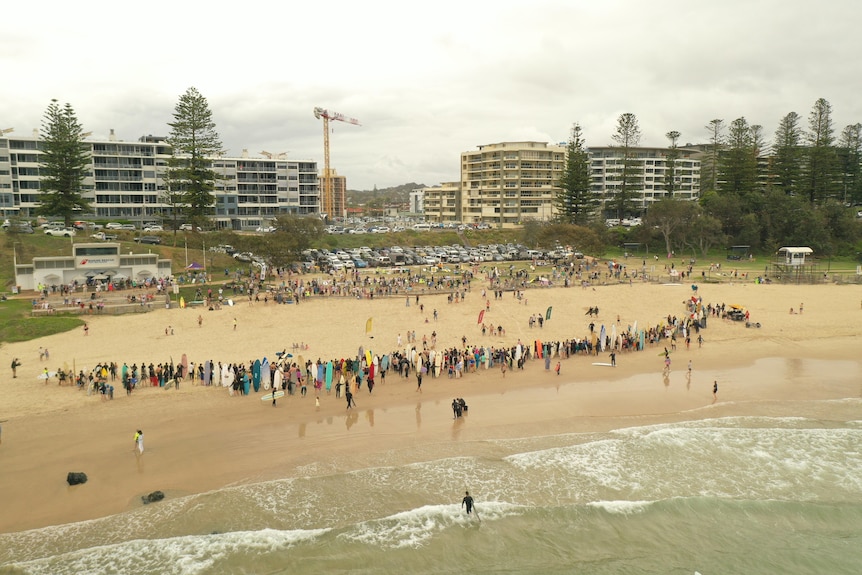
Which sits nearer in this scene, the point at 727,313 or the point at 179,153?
the point at 727,313

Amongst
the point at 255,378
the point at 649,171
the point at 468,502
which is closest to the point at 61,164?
the point at 255,378

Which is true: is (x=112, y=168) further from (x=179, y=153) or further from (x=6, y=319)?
(x=6, y=319)

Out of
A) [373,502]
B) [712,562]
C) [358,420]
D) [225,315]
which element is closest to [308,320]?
[225,315]

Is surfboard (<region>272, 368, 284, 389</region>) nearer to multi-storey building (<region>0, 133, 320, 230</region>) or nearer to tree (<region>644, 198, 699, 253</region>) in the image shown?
multi-storey building (<region>0, 133, 320, 230</region>)

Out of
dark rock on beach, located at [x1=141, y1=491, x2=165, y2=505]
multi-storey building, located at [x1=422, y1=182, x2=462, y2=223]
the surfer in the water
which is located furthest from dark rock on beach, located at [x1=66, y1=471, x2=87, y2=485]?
multi-storey building, located at [x1=422, y1=182, x2=462, y2=223]

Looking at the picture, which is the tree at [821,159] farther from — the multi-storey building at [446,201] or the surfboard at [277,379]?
the surfboard at [277,379]
